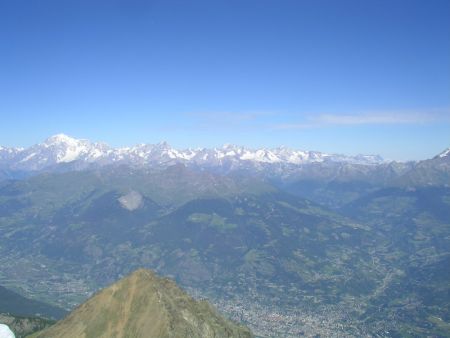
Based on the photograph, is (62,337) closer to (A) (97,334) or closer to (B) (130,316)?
(A) (97,334)

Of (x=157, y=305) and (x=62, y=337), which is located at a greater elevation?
(x=157, y=305)

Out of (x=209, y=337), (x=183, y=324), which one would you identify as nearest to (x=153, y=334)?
(x=183, y=324)

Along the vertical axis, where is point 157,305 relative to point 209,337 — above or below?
above

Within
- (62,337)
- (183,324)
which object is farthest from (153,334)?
(62,337)

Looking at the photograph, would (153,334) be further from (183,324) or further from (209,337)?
(209,337)

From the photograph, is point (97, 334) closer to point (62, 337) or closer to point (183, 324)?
point (62, 337)

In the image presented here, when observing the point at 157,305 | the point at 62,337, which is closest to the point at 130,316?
the point at 157,305
